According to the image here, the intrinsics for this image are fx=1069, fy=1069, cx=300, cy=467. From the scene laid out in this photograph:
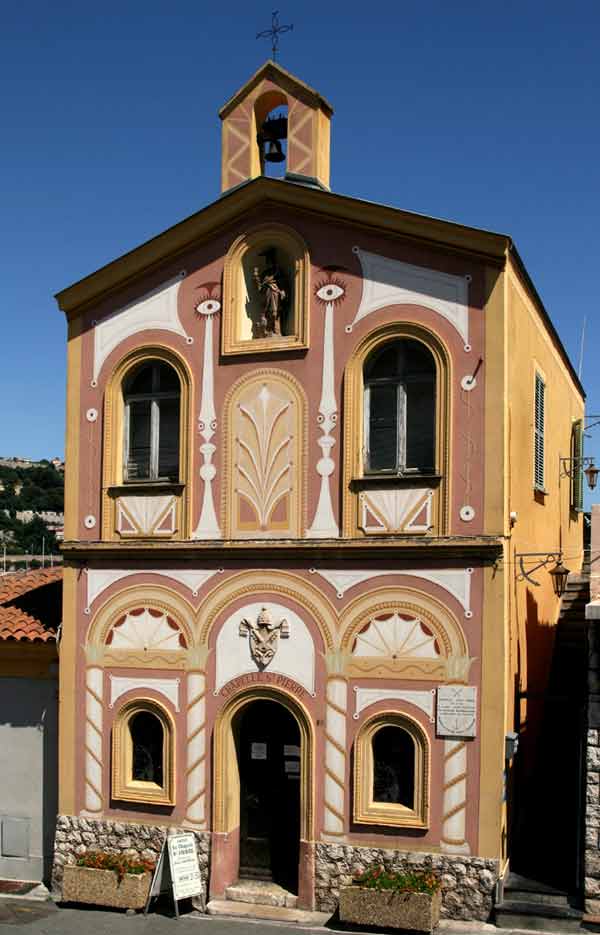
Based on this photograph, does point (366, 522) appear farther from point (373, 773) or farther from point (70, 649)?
point (70, 649)

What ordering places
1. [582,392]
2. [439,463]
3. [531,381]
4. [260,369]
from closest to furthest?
[439,463], [260,369], [531,381], [582,392]

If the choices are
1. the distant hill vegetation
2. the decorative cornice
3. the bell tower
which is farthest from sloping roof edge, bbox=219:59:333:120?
the distant hill vegetation

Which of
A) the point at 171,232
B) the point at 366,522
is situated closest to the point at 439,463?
the point at 366,522

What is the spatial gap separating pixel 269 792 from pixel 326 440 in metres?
4.84

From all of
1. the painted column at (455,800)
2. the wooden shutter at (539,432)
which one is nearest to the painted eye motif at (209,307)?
the wooden shutter at (539,432)

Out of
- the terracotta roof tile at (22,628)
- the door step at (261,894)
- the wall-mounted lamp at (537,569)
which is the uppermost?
the wall-mounted lamp at (537,569)

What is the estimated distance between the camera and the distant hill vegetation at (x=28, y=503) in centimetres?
6172

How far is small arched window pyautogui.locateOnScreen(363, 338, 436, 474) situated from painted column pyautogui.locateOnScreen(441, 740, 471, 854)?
354 cm

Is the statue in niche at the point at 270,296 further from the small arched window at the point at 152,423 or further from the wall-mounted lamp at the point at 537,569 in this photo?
the wall-mounted lamp at the point at 537,569

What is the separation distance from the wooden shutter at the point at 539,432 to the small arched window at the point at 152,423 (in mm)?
5296

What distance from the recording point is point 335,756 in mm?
13758

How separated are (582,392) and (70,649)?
13130 mm

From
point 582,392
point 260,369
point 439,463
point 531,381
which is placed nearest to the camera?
point 439,463

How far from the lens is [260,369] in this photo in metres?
14.5
